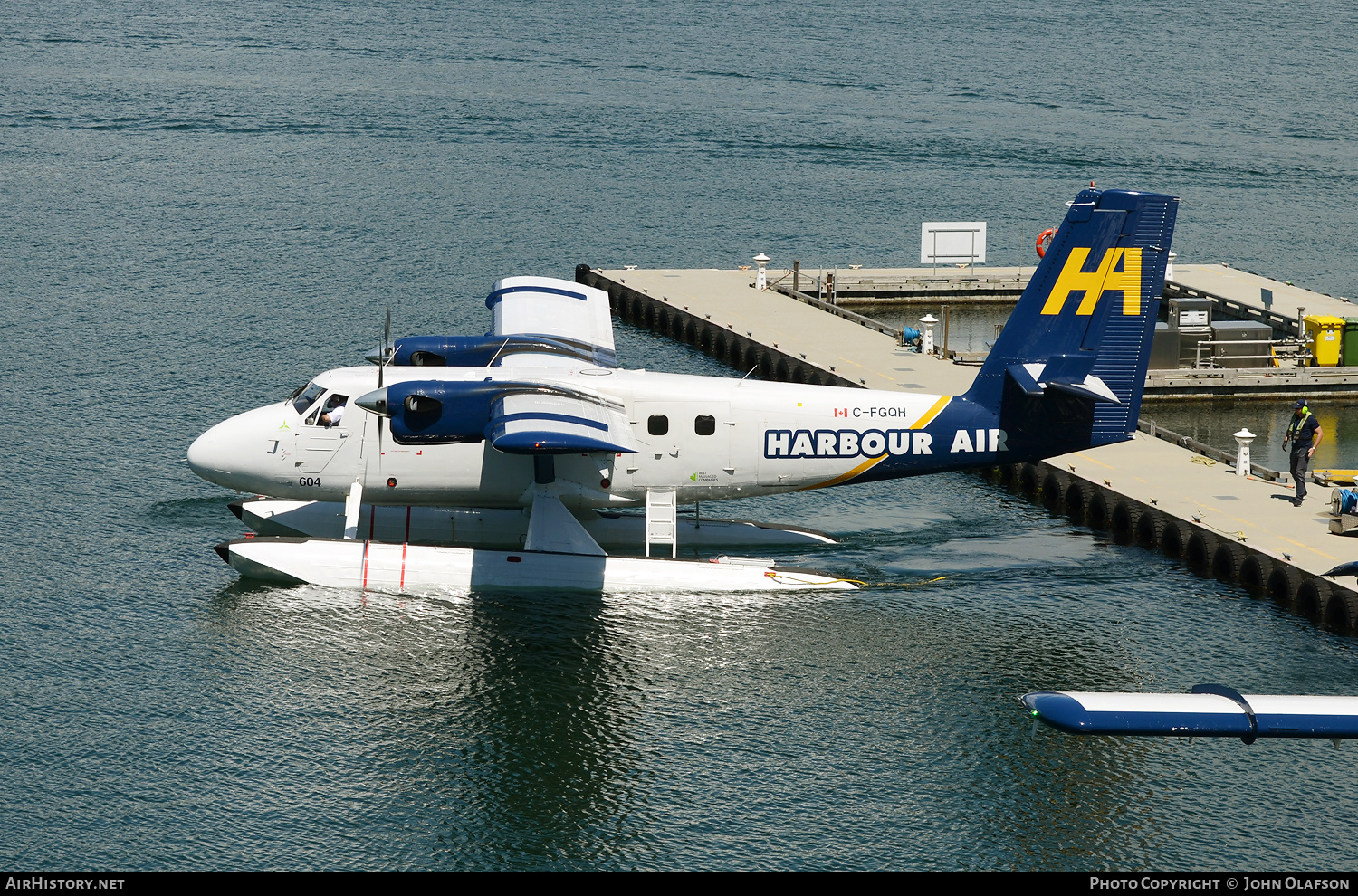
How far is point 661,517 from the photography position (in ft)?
100

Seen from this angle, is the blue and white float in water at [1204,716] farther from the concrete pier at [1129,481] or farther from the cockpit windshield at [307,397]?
the cockpit windshield at [307,397]

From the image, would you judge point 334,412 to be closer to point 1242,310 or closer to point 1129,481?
point 1129,481

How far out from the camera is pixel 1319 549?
30594 mm

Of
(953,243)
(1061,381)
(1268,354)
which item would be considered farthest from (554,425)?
(953,243)

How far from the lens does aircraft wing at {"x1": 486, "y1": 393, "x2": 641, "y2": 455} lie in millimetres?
27156

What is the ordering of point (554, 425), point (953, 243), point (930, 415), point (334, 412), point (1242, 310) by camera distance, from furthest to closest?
point (953, 243), point (1242, 310), point (930, 415), point (334, 412), point (554, 425)

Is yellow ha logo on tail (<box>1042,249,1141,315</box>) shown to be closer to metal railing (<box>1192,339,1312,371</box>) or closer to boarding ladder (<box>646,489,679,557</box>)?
boarding ladder (<box>646,489,679,557</box>)

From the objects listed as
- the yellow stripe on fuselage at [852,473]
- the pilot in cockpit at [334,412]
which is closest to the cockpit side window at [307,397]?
the pilot in cockpit at [334,412]

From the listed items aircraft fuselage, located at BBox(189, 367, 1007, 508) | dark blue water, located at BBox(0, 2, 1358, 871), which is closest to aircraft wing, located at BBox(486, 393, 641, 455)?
aircraft fuselage, located at BBox(189, 367, 1007, 508)

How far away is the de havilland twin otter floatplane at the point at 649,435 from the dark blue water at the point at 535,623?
0.85 metres

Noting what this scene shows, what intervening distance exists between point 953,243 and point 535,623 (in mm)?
33194

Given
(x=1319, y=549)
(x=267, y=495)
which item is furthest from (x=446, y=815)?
(x=1319, y=549)

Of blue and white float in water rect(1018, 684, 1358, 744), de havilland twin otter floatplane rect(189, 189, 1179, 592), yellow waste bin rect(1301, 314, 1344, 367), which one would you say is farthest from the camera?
yellow waste bin rect(1301, 314, 1344, 367)

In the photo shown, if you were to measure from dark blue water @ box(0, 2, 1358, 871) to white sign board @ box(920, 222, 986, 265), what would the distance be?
24.1 ft
